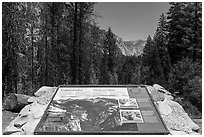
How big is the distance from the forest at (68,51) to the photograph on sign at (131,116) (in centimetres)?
494

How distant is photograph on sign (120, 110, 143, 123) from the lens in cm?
293

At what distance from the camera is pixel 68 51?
1085 cm

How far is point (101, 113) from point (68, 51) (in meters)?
7.93

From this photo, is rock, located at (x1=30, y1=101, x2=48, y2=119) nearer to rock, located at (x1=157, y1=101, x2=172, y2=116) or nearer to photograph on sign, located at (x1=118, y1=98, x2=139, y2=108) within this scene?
photograph on sign, located at (x1=118, y1=98, x2=139, y2=108)

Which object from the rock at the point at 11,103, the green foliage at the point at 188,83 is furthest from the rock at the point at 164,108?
the green foliage at the point at 188,83

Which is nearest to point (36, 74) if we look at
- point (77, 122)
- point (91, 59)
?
point (91, 59)

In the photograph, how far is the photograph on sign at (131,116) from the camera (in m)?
2.93

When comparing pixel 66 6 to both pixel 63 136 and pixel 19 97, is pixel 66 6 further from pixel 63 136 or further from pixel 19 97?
pixel 63 136

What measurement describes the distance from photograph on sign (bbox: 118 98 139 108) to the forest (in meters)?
4.68

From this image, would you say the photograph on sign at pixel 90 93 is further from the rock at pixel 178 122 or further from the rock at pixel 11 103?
the rock at pixel 11 103

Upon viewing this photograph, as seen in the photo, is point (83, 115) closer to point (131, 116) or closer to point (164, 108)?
point (131, 116)

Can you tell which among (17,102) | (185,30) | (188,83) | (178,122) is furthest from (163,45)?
(178,122)

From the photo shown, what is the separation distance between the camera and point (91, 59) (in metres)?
11.5

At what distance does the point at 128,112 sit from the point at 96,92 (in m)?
0.74
